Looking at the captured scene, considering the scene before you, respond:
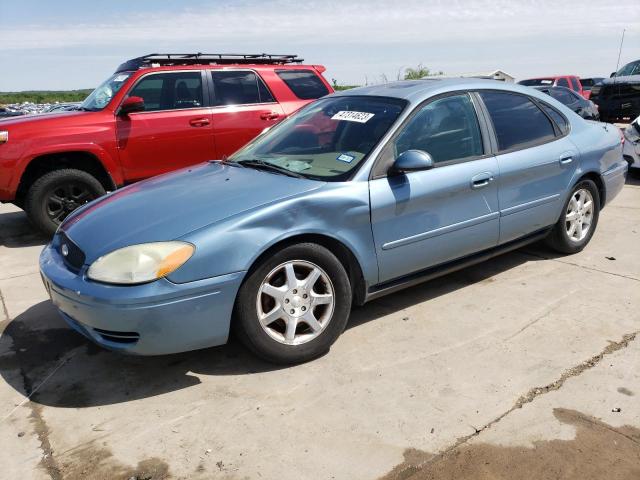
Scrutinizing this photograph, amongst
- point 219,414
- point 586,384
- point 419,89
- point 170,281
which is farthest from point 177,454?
point 419,89

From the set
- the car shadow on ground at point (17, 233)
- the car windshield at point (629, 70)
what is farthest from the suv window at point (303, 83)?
the car windshield at point (629, 70)

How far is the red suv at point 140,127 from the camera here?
19.2 feet

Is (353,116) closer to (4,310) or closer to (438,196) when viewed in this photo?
(438,196)

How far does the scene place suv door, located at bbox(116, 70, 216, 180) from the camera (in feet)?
20.4

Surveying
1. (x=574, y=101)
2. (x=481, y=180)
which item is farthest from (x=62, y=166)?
(x=574, y=101)

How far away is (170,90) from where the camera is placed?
6.52m

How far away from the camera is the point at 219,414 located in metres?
2.81

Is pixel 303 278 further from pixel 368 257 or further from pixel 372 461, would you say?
pixel 372 461

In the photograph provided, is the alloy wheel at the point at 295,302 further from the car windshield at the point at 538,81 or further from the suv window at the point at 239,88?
the car windshield at the point at 538,81

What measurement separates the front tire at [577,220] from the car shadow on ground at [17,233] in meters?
5.10

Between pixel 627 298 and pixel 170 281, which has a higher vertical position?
pixel 170 281

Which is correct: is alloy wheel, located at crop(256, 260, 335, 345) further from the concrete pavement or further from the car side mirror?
the car side mirror

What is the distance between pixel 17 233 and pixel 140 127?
1.94 meters

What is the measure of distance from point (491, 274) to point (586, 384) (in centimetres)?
168
